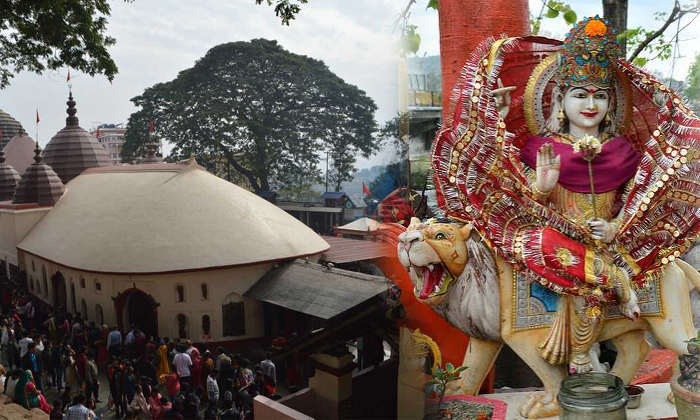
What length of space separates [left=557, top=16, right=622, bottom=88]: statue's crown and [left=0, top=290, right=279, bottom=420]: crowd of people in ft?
10.1

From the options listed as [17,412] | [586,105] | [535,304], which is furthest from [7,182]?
[586,105]

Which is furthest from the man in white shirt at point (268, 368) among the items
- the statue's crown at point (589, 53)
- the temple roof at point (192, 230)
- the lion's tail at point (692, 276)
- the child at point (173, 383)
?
the statue's crown at point (589, 53)

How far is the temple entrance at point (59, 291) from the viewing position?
823cm

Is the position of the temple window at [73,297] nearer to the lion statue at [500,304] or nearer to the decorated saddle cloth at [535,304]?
the lion statue at [500,304]

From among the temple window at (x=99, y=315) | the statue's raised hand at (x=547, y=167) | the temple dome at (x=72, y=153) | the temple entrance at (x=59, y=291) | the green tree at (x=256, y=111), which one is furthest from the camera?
the temple dome at (x=72, y=153)

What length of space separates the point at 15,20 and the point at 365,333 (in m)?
4.70

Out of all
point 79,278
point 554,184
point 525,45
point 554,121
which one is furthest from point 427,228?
point 79,278

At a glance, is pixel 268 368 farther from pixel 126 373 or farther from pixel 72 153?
pixel 72 153

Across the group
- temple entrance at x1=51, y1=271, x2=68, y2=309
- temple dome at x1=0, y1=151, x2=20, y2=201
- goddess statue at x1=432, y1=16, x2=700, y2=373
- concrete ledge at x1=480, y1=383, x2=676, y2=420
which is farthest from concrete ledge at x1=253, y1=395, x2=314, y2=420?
temple dome at x1=0, y1=151, x2=20, y2=201

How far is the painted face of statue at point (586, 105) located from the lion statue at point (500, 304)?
24.5 inches

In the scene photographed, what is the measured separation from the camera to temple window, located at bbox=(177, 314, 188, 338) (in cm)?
697

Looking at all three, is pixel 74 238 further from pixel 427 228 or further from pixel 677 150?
A: pixel 677 150

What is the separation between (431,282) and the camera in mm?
2361

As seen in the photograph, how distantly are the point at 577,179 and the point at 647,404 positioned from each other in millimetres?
1032
